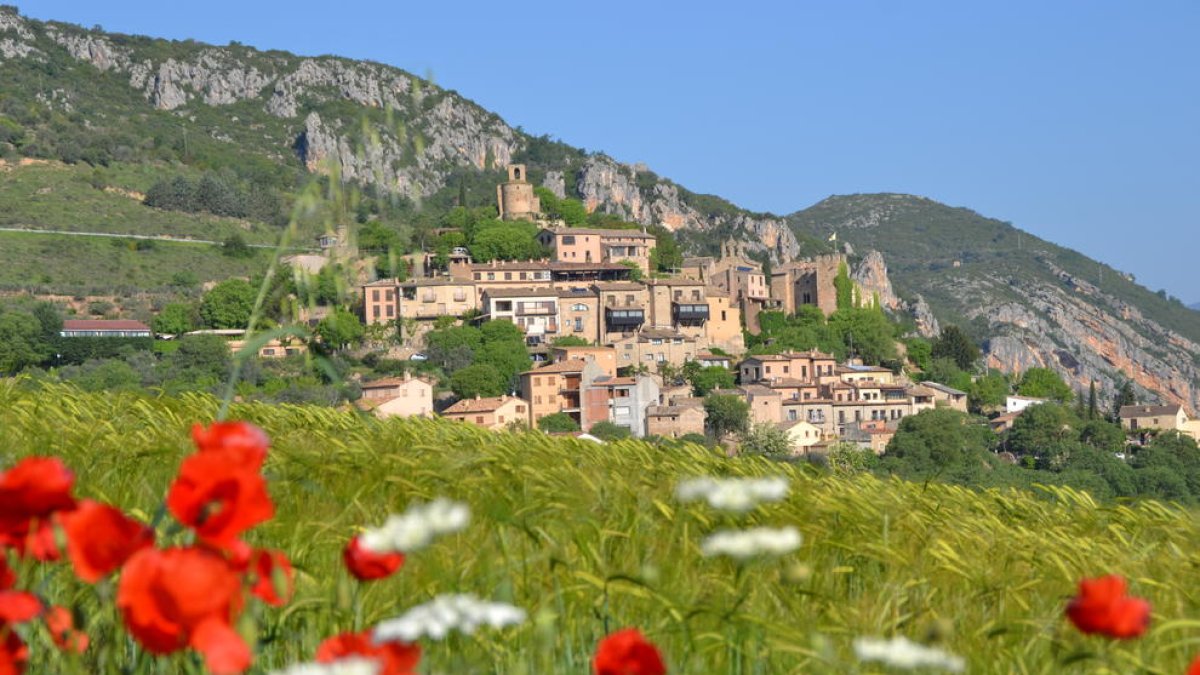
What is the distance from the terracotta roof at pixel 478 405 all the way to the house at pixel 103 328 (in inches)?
679

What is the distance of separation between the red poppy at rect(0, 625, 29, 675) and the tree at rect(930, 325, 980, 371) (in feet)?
297

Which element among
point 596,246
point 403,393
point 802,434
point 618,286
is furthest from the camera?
point 596,246

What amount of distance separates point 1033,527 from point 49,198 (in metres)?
95.4

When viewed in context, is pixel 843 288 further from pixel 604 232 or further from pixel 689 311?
pixel 604 232

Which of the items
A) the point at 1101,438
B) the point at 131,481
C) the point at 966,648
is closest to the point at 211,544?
the point at 966,648

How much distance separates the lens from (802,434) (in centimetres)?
6381

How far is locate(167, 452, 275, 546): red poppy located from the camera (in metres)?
1.89

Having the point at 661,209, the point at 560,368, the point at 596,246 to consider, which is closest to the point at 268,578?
the point at 560,368

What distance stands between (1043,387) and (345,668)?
91.0 metres

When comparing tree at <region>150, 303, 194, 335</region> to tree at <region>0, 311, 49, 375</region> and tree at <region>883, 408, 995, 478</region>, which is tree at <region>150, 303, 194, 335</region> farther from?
tree at <region>883, 408, 995, 478</region>

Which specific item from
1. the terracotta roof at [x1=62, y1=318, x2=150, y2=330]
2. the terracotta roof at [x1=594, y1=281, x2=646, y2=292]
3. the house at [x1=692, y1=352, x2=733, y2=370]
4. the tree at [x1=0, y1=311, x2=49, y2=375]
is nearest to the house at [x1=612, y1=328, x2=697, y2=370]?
the house at [x1=692, y1=352, x2=733, y2=370]

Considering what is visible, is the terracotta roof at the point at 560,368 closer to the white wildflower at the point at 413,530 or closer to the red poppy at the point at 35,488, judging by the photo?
the white wildflower at the point at 413,530

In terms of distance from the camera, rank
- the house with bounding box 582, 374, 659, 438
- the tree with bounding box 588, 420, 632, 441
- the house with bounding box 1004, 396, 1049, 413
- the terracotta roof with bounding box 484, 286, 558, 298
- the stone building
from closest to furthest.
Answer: the tree with bounding box 588, 420, 632, 441, the house with bounding box 582, 374, 659, 438, the terracotta roof with bounding box 484, 286, 558, 298, the house with bounding box 1004, 396, 1049, 413, the stone building

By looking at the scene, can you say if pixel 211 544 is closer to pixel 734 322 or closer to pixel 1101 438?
pixel 1101 438
